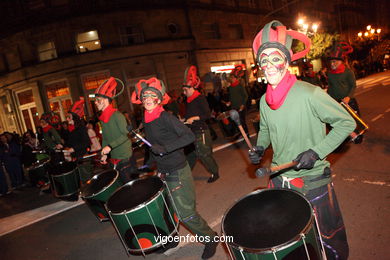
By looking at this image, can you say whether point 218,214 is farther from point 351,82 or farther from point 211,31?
point 211,31

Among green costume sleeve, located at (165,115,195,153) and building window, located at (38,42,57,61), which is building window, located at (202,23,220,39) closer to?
building window, located at (38,42,57,61)

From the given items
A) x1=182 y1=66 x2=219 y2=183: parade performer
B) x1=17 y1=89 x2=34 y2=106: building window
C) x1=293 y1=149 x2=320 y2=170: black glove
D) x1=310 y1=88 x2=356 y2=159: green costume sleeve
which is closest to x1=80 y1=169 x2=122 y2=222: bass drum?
x1=182 y1=66 x2=219 y2=183: parade performer

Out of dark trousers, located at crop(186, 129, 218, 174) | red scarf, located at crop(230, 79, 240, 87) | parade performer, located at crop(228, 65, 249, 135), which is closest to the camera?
dark trousers, located at crop(186, 129, 218, 174)

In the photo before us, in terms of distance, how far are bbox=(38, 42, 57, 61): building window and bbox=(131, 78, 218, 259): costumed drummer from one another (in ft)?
62.2

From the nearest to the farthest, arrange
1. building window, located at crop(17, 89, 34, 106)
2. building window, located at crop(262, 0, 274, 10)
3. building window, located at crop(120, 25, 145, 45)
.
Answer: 1. building window, located at crop(120, 25, 145, 45)
2. building window, located at crop(17, 89, 34, 106)
3. building window, located at crop(262, 0, 274, 10)

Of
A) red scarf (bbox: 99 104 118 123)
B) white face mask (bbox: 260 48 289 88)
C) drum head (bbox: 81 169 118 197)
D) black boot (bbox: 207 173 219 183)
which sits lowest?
black boot (bbox: 207 173 219 183)

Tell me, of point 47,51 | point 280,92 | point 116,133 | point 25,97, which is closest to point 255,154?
point 280,92

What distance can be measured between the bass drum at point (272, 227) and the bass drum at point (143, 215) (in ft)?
3.96

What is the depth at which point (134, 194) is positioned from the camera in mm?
3209

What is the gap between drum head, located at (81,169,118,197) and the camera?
386 cm

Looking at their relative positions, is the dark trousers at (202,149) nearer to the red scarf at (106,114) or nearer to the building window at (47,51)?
the red scarf at (106,114)

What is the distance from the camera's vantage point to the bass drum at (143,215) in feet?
9.57

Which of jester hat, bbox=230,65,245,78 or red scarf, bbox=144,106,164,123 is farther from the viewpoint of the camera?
jester hat, bbox=230,65,245,78

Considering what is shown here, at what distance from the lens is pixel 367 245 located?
305 centimetres
